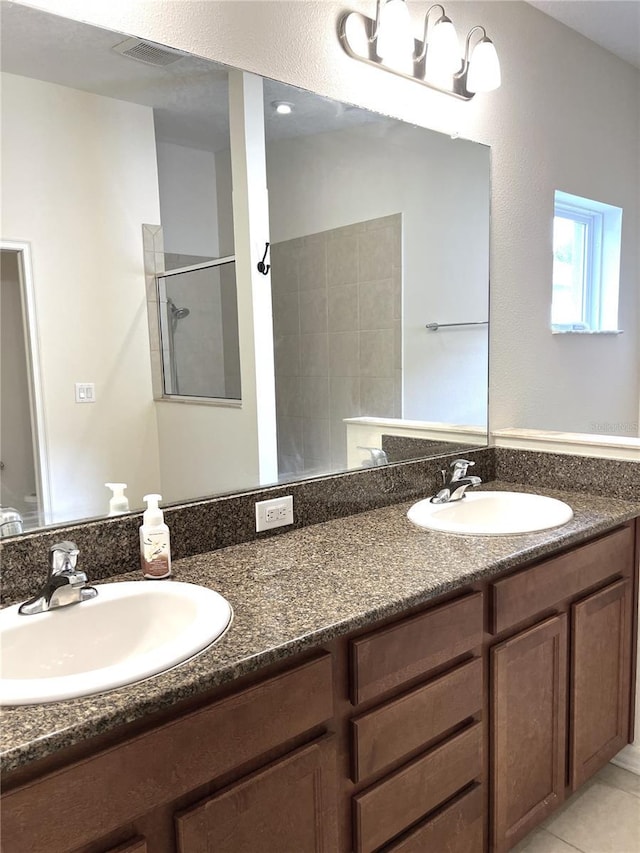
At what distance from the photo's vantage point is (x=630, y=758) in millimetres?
2047

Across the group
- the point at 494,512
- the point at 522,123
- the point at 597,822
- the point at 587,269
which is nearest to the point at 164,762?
the point at 494,512

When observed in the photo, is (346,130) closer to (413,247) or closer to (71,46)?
(413,247)

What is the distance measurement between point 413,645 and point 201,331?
0.89 metres

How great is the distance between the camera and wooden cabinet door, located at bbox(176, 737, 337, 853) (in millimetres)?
977

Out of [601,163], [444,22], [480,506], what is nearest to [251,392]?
[480,506]

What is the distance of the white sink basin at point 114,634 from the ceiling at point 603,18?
7.85 ft

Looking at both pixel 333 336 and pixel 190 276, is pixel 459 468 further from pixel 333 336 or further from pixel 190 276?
pixel 190 276

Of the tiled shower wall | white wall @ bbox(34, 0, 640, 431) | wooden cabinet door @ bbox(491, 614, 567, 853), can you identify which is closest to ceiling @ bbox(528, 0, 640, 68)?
white wall @ bbox(34, 0, 640, 431)

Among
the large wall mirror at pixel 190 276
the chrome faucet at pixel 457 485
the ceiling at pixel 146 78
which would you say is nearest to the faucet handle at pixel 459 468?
the chrome faucet at pixel 457 485

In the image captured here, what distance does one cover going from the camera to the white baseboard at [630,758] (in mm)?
2033

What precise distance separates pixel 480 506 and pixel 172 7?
61.9 inches

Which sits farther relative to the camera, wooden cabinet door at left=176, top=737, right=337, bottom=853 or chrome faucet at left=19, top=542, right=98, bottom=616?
chrome faucet at left=19, top=542, right=98, bottom=616

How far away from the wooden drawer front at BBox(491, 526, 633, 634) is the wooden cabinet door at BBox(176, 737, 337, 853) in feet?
1.85

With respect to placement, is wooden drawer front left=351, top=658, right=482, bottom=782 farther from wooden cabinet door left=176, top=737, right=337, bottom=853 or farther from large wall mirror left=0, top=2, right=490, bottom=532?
large wall mirror left=0, top=2, right=490, bottom=532
